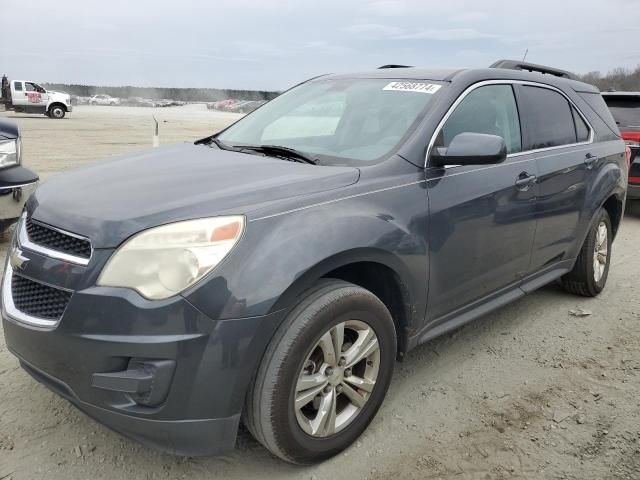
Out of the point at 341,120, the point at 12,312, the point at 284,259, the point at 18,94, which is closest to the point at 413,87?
the point at 341,120

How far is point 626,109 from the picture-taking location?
8.06 metres

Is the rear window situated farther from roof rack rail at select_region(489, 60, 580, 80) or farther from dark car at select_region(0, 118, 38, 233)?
dark car at select_region(0, 118, 38, 233)

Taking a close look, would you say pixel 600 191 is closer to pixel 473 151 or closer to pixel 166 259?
pixel 473 151

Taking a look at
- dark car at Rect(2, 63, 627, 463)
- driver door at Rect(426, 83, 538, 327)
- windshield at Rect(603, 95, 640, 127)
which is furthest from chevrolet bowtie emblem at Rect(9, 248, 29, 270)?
windshield at Rect(603, 95, 640, 127)

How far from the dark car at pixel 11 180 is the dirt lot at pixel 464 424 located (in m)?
1.75

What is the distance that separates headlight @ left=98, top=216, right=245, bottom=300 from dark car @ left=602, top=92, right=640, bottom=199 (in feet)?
24.4

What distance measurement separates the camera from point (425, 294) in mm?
2785

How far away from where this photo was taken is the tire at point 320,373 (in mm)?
2156

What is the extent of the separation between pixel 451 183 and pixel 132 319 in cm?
173

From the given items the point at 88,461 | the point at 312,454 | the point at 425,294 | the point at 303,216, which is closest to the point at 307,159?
the point at 303,216

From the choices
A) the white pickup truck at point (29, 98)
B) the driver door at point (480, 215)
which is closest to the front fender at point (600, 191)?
the driver door at point (480, 215)

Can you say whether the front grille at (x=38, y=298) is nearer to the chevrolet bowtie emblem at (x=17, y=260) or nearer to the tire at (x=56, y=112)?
the chevrolet bowtie emblem at (x=17, y=260)

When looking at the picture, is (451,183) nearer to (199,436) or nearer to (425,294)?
(425,294)

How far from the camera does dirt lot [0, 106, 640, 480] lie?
2.44 meters
